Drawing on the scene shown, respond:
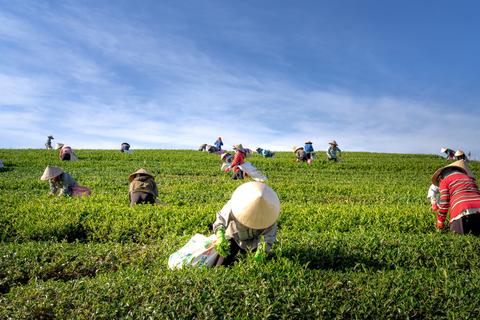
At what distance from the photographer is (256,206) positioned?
181 inches

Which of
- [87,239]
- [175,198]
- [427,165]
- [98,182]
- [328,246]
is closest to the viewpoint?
[328,246]

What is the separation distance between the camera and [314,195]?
45.5 feet

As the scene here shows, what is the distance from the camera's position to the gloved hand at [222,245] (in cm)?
514

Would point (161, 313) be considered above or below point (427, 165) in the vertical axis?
below

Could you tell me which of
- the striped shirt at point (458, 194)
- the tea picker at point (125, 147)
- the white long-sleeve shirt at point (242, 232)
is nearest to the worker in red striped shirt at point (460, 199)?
the striped shirt at point (458, 194)

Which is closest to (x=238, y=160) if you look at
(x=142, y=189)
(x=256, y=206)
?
(x=142, y=189)

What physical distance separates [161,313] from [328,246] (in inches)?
118

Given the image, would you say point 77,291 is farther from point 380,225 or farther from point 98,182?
point 98,182

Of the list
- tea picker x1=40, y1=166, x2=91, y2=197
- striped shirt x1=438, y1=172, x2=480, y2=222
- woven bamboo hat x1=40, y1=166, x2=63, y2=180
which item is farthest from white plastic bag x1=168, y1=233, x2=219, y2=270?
tea picker x1=40, y1=166, x2=91, y2=197

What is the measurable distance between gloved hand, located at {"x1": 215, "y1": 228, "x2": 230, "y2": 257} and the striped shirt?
4377 millimetres

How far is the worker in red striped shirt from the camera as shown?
271 inches

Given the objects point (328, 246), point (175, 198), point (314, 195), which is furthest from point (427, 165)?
point (328, 246)

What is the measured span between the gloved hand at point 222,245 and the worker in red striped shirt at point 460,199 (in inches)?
172

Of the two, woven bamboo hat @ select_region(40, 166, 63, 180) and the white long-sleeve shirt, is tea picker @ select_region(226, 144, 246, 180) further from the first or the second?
the white long-sleeve shirt
